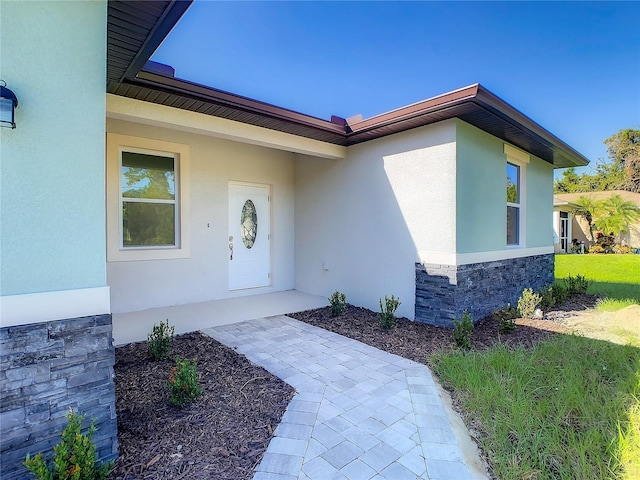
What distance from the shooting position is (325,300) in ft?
24.2

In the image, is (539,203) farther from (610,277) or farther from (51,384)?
(51,384)

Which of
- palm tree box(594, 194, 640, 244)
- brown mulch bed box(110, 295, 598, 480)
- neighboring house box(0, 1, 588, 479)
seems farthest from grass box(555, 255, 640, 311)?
palm tree box(594, 194, 640, 244)

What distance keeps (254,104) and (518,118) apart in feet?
15.1

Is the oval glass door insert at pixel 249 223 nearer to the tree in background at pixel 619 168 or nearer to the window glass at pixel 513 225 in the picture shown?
the window glass at pixel 513 225

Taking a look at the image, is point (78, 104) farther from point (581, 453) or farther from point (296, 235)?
point (296, 235)

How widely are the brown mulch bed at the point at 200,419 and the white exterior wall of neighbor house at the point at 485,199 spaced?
3.84 metres

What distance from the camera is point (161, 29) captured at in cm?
254

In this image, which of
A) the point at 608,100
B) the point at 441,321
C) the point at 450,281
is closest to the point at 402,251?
the point at 450,281

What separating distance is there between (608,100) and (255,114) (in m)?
20.4

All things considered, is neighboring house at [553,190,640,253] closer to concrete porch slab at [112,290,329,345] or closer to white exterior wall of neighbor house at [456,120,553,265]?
white exterior wall of neighbor house at [456,120,553,265]

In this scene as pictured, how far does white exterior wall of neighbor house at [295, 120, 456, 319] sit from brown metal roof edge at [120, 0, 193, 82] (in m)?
4.30

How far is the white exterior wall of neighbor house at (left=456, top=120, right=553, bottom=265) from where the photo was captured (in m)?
5.49

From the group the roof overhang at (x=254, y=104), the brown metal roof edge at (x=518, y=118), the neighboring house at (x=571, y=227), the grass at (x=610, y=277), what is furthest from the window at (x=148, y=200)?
the neighboring house at (x=571, y=227)

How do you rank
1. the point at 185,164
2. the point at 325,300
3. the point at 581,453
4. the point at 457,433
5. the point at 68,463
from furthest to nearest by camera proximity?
the point at 325,300
the point at 185,164
the point at 457,433
the point at 581,453
the point at 68,463
